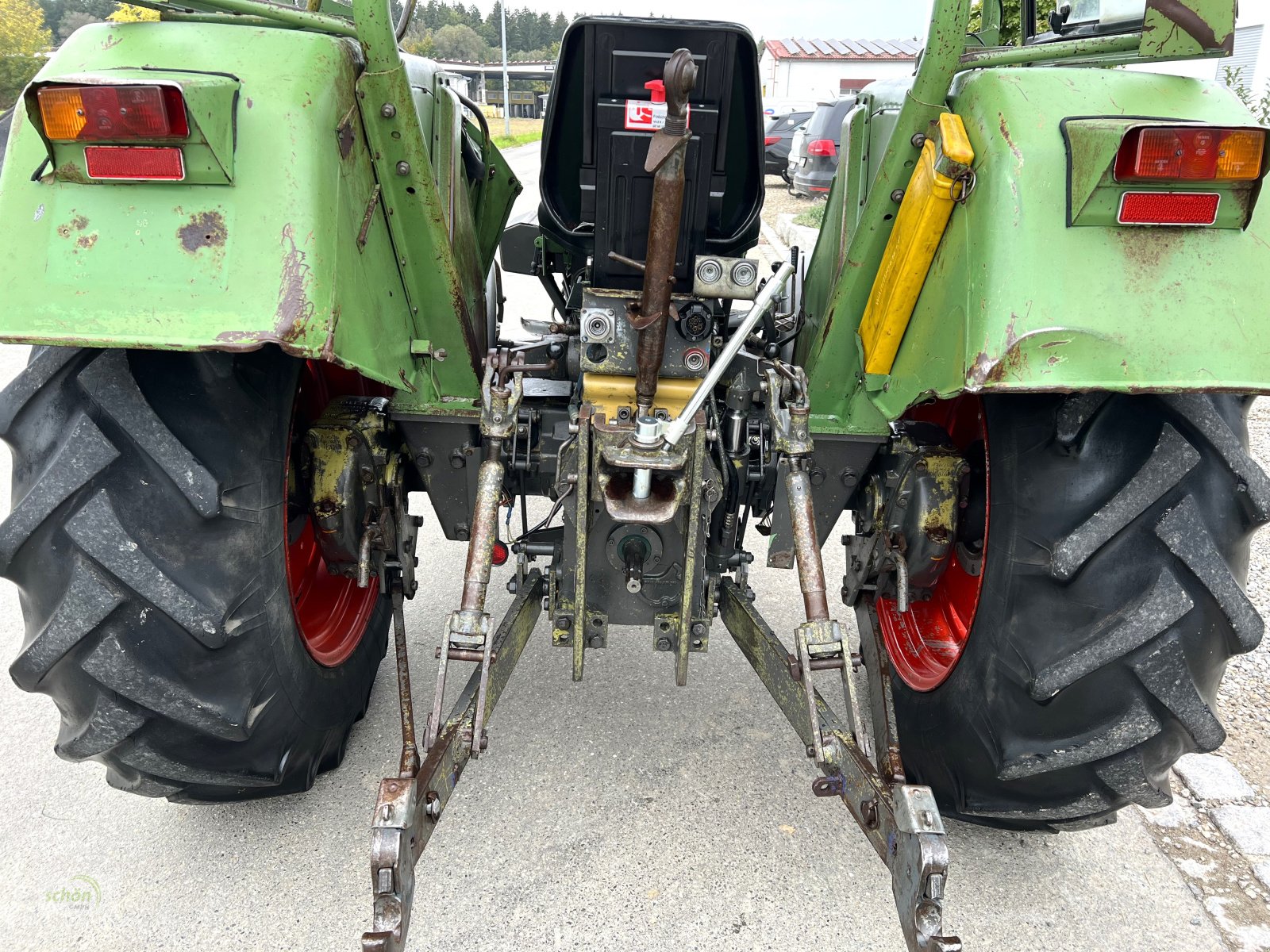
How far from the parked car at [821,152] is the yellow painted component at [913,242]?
9.34m

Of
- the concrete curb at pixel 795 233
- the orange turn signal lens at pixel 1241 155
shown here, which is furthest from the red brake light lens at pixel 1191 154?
the concrete curb at pixel 795 233

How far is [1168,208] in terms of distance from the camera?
61.4 inches

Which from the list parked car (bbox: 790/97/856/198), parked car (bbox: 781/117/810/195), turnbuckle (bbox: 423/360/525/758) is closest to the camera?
turnbuckle (bbox: 423/360/525/758)

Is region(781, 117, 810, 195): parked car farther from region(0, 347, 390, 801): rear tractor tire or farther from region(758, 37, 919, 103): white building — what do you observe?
region(0, 347, 390, 801): rear tractor tire

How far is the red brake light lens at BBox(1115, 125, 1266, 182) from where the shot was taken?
58.5 inches

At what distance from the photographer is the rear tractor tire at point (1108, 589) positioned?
1.69m

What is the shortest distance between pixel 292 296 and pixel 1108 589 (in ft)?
5.38

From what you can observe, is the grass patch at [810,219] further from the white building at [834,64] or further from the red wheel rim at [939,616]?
the red wheel rim at [939,616]

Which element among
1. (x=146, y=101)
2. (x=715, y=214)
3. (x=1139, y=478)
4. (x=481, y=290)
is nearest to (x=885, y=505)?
(x=1139, y=478)

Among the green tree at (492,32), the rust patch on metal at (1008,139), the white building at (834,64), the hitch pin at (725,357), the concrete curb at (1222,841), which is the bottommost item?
the concrete curb at (1222,841)

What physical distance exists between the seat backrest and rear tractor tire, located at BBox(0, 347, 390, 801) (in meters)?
0.86

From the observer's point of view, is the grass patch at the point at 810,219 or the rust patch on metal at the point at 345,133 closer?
the rust patch on metal at the point at 345,133

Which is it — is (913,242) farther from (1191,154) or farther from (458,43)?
(458,43)
